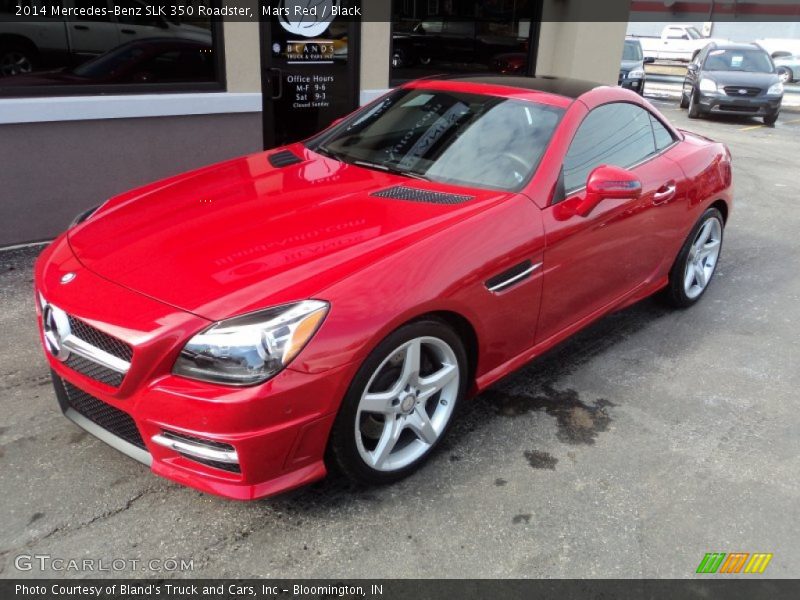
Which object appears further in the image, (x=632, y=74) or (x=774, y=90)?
(x=632, y=74)

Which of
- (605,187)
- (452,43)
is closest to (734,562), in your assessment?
(605,187)

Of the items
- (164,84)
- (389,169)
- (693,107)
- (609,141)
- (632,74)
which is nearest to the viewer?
(389,169)

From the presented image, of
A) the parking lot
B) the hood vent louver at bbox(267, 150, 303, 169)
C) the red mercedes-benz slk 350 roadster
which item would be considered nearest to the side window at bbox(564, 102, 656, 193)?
the red mercedes-benz slk 350 roadster

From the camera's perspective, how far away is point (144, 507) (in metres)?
2.70

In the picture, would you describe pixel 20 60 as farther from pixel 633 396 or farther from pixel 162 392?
pixel 633 396

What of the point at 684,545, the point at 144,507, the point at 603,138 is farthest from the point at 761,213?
the point at 144,507

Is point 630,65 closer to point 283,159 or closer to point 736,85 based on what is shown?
point 736,85

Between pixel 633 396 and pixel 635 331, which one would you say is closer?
pixel 633 396

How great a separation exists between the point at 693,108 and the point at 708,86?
0.60 m

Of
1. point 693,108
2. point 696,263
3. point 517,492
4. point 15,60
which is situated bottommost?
point 693,108

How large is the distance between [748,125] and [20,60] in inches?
537

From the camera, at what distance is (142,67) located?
227 inches

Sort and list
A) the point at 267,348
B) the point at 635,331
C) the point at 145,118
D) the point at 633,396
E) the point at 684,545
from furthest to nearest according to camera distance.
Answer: the point at 145,118 < the point at 635,331 < the point at 633,396 < the point at 684,545 < the point at 267,348

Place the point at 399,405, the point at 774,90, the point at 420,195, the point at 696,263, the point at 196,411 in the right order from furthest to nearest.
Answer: the point at 774,90 < the point at 696,263 < the point at 420,195 < the point at 399,405 < the point at 196,411
